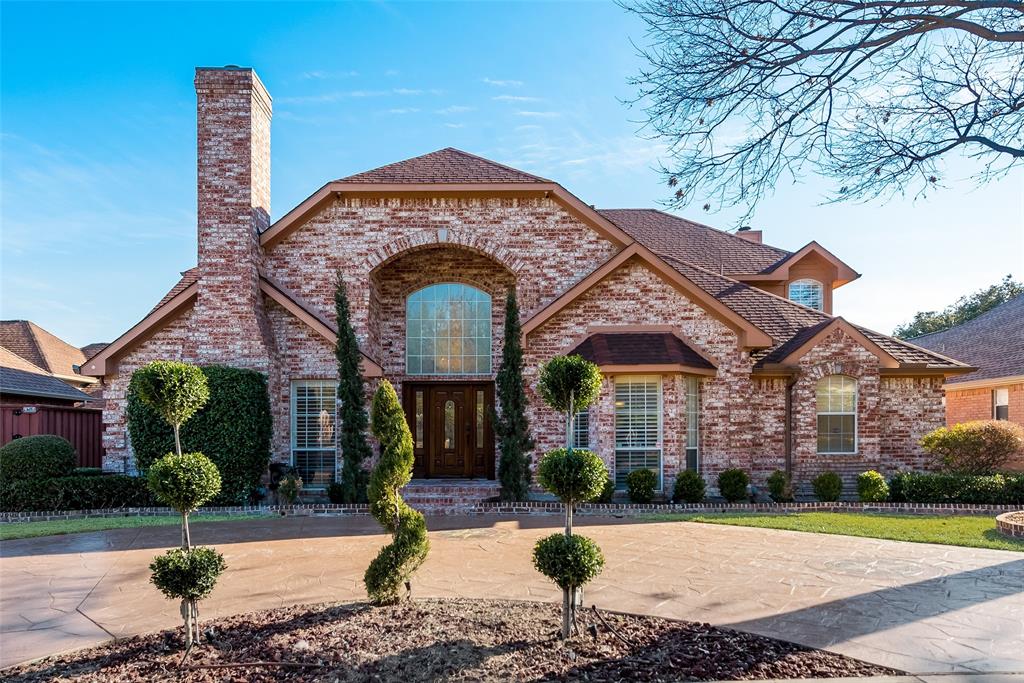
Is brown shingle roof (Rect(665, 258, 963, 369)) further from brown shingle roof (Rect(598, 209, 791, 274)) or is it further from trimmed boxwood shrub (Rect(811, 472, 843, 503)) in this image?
trimmed boxwood shrub (Rect(811, 472, 843, 503))

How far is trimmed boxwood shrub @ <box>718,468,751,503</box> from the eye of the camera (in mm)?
13070

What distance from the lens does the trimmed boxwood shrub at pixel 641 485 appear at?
1257 cm

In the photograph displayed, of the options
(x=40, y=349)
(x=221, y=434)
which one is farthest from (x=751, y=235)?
(x=40, y=349)

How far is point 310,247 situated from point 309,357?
2.53 m

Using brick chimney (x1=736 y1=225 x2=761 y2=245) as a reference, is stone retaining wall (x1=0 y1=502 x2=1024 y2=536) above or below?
below

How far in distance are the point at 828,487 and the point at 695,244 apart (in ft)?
28.8

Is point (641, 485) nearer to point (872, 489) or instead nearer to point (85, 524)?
point (872, 489)

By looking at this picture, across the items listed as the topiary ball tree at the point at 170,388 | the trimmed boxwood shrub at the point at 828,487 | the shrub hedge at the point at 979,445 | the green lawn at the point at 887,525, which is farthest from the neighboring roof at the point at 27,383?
the shrub hedge at the point at 979,445

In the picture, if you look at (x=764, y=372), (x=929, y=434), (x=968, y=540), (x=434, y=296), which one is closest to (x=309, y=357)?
(x=434, y=296)

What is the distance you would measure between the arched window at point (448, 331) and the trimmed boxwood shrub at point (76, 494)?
6296 millimetres

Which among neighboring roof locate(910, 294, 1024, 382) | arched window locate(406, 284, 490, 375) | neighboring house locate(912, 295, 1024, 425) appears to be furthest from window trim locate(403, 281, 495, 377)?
neighboring house locate(912, 295, 1024, 425)

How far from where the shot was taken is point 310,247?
14500mm

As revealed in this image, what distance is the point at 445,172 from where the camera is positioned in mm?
14883

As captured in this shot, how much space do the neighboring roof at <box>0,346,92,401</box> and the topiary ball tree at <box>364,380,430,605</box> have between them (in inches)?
645
